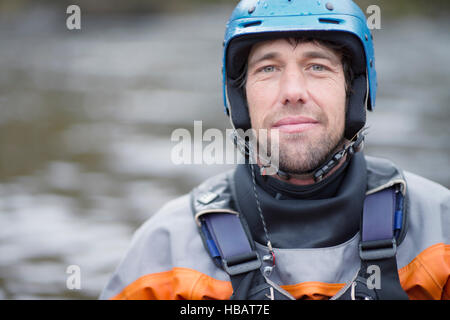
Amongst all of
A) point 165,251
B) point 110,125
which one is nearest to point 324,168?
point 165,251

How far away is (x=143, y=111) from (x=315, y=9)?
21.2 ft

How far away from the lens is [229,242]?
8.41 feet

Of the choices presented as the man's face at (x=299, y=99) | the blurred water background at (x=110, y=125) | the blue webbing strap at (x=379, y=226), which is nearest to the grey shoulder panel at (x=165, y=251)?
the man's face at (x=299, y=99)

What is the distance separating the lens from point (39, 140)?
7.82m

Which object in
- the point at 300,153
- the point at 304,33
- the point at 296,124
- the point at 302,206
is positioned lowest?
the point at 302,206

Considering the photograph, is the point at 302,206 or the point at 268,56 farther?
the point at 268,56

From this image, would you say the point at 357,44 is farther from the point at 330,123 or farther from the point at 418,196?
the point at 418,196

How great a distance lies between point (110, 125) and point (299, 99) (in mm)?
6106

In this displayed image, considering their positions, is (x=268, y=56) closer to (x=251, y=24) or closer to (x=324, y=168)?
(x=251, y=24)

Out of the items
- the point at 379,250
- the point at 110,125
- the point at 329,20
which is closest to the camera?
the point at 379,250

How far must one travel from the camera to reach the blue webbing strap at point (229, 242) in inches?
98.5

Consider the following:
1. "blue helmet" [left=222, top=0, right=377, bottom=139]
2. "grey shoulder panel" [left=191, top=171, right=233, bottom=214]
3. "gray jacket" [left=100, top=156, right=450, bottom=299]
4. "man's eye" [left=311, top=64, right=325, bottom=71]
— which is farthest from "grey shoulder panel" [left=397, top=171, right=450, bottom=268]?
"grey shoulder panel" [left=191, top=171, right=233, bottom=214]

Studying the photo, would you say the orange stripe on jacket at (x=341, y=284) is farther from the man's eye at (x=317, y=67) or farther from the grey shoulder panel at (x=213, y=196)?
the man's eye at (x=317, y=67)

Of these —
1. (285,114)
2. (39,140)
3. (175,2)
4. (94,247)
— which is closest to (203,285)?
(285,114)
